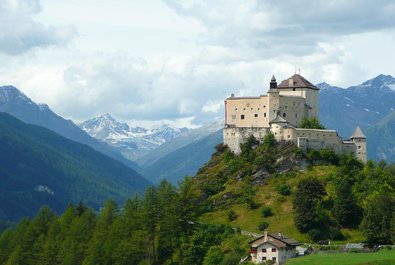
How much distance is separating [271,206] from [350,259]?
3232 centimetres

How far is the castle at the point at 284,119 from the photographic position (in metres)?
151

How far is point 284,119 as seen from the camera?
155 meters

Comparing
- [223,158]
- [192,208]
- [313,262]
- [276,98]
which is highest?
[276,98]

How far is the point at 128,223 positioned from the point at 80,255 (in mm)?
10805

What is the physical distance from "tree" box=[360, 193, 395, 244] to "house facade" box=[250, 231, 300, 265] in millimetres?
12196

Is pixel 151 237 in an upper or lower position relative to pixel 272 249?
upper

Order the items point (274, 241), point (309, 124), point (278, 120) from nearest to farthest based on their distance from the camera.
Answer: point (274, 241) < point (278, 120) < point (309, 124)

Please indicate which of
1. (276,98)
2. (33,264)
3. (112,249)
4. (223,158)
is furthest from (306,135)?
(33,264)

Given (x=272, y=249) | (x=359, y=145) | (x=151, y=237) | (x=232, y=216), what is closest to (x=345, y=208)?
(x=272, y=249)

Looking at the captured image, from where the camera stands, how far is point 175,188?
136 meters

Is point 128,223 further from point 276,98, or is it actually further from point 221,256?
point 276,98

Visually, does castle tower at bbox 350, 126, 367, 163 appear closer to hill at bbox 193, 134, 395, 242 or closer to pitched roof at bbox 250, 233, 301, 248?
hill at bbox 193, 134, 395, 242

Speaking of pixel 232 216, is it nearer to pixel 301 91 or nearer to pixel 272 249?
pixel 272 249

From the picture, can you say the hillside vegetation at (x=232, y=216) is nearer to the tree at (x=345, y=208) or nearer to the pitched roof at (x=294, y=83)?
the tree at (x=345, y=208)
